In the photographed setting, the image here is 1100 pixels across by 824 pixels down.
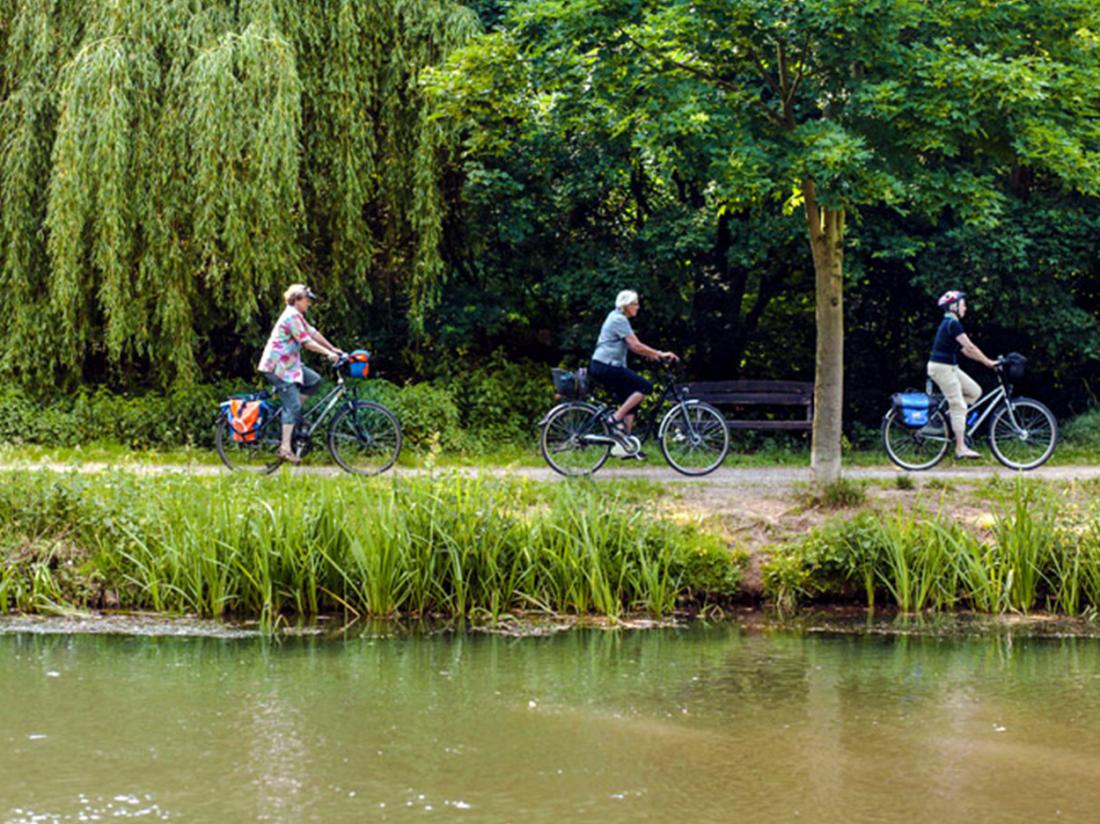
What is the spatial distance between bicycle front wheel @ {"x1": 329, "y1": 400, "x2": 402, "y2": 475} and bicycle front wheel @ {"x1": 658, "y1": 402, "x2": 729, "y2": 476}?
8.37 ft

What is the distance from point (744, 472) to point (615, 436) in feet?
6.11

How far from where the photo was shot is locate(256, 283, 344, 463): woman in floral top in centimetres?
1329

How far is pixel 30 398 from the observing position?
55.6 ft

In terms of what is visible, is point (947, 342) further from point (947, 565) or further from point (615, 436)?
point (947, 565)

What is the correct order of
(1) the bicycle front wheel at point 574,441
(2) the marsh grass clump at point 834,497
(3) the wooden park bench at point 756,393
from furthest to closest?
(3) the wooden park bench at point 756,393 < (1) the bicycle front wheel at point 574,441 < (2) the marsh grass clump at point 834,497

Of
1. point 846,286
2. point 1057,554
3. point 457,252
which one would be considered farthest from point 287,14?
point 1057,554

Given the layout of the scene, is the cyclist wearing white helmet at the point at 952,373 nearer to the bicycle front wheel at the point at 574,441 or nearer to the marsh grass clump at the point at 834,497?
the marsh grass clump at the point at 834,497

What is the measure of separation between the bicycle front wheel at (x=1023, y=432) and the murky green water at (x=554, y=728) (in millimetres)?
5789

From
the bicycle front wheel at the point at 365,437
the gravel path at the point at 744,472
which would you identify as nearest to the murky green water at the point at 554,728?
the gravel path at the point at 744,472

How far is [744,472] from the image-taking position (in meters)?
14.8

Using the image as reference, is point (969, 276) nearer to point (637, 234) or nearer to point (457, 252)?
point (637, 234)

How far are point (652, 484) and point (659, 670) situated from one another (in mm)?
4012

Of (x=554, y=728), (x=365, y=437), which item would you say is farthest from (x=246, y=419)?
(x=554, y=728)

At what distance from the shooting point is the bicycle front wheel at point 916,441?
48.4 ft
